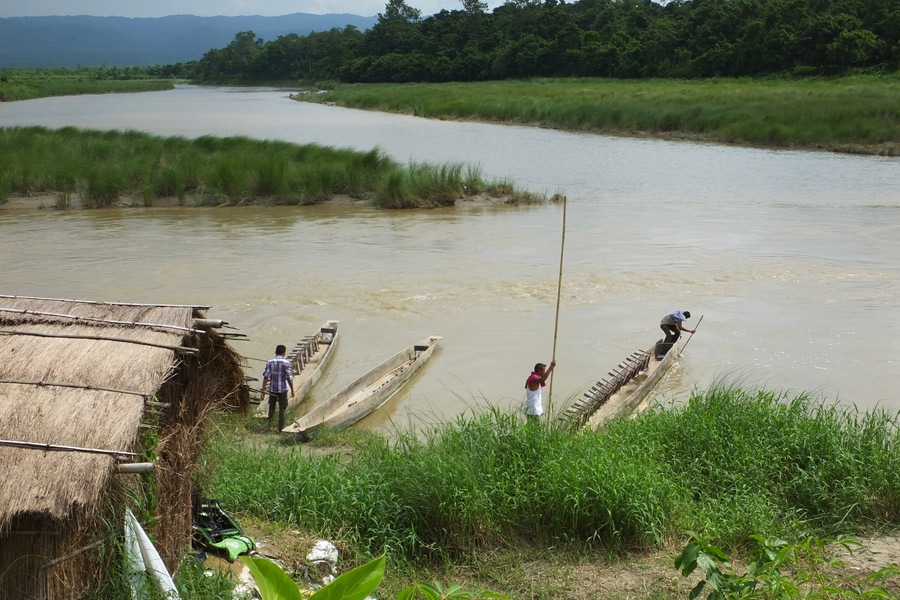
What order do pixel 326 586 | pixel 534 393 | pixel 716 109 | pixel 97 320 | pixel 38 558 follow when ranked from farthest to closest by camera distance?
pixel 716 109 < pixel 534 393 < pixel 97 320 < pixel 38 558 < pixel 326 586

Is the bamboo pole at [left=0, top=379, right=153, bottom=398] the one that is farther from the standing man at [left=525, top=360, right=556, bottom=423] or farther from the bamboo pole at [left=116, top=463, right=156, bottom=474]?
the standing man at [left=525, top=360, right=556, bottom=423]

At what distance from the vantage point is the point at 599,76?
190ft

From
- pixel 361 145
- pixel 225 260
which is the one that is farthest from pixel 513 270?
pixel 361 145

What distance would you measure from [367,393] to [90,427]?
5.00 m

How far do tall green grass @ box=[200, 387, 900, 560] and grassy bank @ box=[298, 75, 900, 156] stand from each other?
23.7 meters

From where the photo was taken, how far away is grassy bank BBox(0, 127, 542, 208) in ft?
63.3

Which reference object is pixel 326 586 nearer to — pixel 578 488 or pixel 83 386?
pixel 83 386

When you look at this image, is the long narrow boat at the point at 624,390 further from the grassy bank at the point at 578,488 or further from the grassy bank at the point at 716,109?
the grassy bank at the point at 716,109

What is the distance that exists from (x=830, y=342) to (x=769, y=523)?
21.4 feet

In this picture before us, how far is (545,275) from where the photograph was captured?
14.1m

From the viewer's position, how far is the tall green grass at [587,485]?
16.5ft

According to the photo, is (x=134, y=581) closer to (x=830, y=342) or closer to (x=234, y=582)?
(x=234, y=582)

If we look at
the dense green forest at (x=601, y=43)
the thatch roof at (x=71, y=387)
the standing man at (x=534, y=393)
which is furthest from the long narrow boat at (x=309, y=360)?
the dense green forest at (x=601, y=43)

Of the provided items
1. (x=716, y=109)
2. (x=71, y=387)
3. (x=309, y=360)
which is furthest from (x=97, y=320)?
(x=716, y=109)
